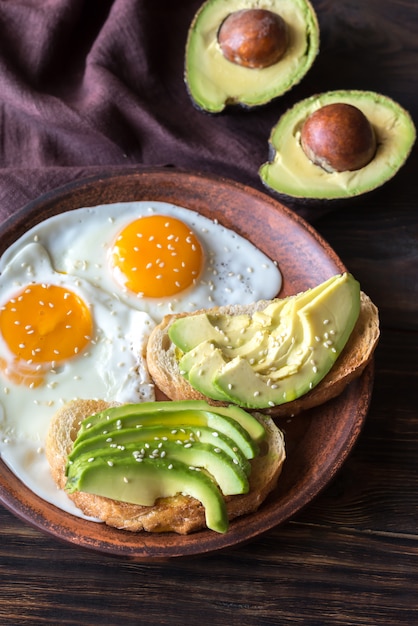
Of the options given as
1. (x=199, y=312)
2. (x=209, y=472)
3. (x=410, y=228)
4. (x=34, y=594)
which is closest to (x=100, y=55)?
(x=199, y=312)

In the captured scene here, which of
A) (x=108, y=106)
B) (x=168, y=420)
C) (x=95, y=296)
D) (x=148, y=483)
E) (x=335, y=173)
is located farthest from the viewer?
(x=108, y=106)

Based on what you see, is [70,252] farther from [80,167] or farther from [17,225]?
[80,167]

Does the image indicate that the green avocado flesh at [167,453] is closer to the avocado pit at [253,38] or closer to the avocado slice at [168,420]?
the avocado slice at [168,420]

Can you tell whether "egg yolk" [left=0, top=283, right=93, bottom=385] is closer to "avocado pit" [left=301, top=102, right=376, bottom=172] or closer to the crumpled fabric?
the crumpled fabric

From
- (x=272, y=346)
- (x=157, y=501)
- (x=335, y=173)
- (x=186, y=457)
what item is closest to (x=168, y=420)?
(x=186, y=457)

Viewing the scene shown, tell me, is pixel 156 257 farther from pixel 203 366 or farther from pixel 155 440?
pixel 155 440
